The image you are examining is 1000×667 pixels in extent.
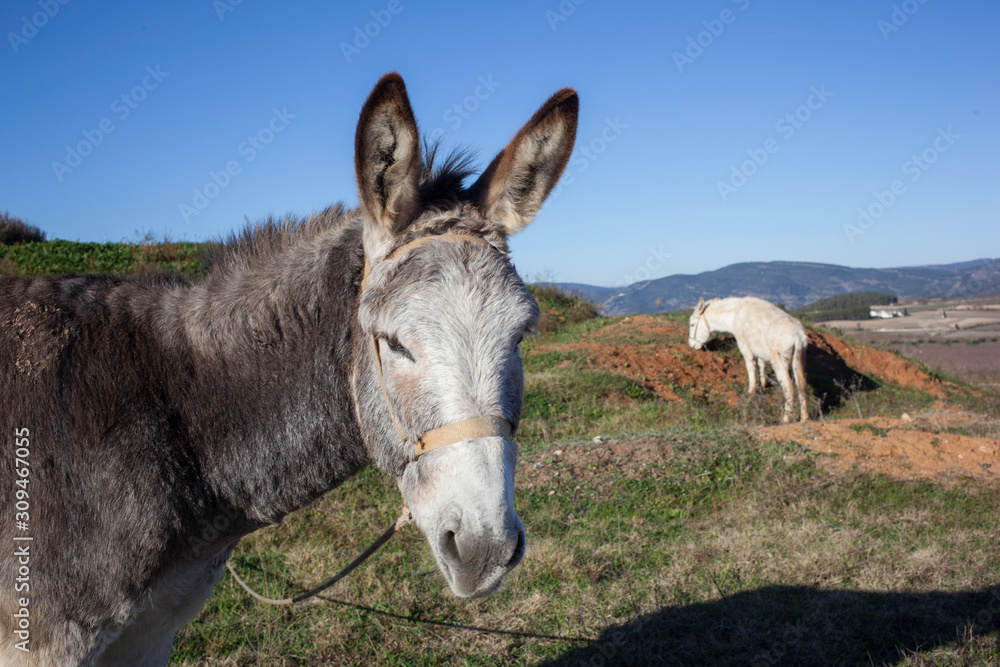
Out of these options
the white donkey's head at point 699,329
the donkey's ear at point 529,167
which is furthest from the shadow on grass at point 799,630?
the white donkey's head at point 699,329

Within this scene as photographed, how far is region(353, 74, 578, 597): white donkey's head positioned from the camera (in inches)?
61.3

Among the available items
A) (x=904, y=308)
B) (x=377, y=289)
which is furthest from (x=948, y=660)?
(x=904, y=308)

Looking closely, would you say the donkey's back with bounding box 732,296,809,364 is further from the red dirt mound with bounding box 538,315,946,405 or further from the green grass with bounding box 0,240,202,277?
the green grass with bounding box 0,240,202,277

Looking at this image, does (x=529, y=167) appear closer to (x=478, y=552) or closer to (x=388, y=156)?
(x=388, y=156)

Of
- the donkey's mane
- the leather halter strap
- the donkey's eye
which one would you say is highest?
the donkey's mane

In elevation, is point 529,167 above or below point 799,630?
above

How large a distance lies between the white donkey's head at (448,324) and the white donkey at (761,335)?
35.4 ft

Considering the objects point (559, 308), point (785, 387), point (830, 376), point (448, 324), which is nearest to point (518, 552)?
point (448, 324)

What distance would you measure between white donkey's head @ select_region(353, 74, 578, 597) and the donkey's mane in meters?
0.01

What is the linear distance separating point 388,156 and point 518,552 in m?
1.34

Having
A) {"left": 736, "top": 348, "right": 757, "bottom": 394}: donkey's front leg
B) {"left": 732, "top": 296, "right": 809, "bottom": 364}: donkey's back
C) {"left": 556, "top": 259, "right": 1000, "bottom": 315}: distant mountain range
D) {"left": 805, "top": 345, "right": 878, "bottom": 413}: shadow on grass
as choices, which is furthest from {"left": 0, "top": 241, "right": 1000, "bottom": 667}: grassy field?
{"left": 556, "top": 259, "right": 1000, "bottom": 315}: distant mountain range

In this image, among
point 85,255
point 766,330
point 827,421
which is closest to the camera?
point 827,421

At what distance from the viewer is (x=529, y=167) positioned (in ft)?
6.97

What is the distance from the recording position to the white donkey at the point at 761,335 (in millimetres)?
12094
